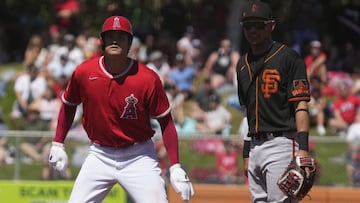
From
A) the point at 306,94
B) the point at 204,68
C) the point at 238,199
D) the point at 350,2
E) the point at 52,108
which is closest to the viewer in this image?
the point at 306,94

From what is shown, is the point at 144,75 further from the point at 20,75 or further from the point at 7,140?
the point at 20,75

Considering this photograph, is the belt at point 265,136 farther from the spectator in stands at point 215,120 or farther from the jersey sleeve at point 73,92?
the spectator in stands at point 215,120

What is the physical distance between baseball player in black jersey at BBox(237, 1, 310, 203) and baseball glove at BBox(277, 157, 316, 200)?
0.10 meters

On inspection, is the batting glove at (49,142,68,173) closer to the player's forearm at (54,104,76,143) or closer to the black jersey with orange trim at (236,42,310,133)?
the player's forearm at (54,104,76,143)

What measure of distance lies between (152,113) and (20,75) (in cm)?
968

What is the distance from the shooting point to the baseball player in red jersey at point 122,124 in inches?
311

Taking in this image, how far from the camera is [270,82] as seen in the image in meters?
7.82

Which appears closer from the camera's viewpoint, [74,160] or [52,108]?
[74,160]

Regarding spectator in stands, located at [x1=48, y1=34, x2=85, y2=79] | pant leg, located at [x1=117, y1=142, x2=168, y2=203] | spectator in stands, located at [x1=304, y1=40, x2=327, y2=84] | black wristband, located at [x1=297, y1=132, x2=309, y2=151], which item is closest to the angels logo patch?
pant leg, located at [x1=117, y1=142, x2=168, y2=203]

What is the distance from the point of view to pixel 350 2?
20250 millimetres

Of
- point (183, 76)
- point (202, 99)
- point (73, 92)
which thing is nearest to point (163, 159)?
point (202, 99)

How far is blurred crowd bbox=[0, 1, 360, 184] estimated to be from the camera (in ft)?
49.9

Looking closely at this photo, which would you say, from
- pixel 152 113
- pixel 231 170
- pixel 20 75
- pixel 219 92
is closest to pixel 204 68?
pixel 219 92

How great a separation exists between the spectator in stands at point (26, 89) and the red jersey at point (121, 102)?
8.48 m
